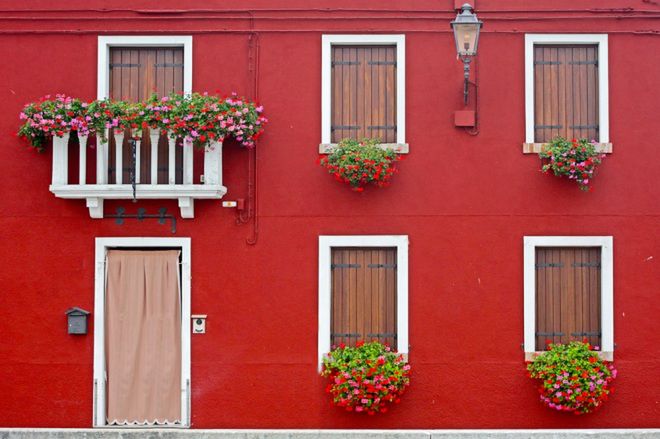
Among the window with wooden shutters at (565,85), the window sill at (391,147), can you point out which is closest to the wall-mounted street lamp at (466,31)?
the window with wooden shutters at (565,85)

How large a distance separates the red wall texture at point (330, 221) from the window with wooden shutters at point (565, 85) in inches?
5.6

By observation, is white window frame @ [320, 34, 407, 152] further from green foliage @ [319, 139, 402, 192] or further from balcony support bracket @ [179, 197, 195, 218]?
balcony support bracket @ [179, 197, 195, 218]

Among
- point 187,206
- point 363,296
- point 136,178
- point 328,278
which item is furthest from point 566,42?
point 136,178

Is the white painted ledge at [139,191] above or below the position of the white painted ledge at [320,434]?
above

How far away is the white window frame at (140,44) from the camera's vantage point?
12227mm

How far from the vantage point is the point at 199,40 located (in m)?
12.3

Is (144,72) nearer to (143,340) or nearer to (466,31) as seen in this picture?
(143,340)

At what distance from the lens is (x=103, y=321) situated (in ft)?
39.9

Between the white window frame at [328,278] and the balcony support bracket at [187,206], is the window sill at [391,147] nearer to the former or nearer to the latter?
the white window frame at [328,278]

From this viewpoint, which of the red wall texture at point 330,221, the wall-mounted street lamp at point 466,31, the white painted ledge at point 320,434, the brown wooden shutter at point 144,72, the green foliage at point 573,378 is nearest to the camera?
the wall-mounted street lamp at point 466,31

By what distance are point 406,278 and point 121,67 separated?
4.53 metres

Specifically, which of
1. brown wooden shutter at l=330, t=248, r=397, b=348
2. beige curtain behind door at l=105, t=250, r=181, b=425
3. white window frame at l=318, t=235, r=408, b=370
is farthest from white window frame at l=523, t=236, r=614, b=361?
beige curtain behind door at l=105, t=250, r=181, b=425

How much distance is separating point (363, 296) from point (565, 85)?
3.72m

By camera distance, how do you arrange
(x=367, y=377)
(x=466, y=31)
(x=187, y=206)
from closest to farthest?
1. (x=466, y=31)
2. (x=367, y=377)
3. (x=187, y=206)
